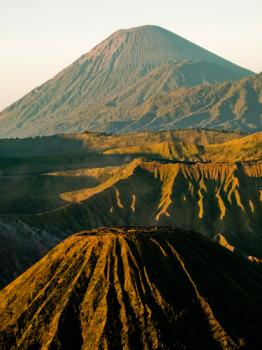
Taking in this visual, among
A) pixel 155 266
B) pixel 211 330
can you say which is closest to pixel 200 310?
pixel 211 330

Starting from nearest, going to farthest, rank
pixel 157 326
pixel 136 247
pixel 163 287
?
pixel 157 326
pixel 163 287
pixel 136 247

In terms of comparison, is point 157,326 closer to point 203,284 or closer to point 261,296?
point 203,284

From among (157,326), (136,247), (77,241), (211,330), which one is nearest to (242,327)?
(211,330)

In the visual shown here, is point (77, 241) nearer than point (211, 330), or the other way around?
point (211, 330)

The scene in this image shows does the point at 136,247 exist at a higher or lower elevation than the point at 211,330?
higher

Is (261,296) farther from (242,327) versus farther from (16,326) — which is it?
(16,326)

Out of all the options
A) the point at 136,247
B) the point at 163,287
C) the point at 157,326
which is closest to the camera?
the point at 157,326
